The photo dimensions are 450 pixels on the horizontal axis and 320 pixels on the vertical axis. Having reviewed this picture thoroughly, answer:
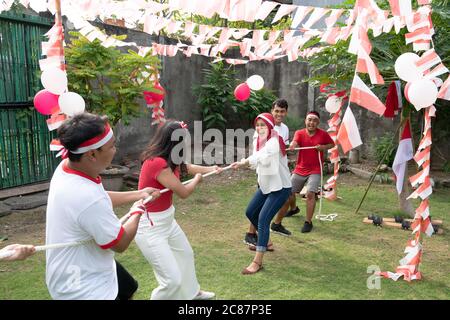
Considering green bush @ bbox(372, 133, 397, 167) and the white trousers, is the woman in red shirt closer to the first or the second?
the white trousers

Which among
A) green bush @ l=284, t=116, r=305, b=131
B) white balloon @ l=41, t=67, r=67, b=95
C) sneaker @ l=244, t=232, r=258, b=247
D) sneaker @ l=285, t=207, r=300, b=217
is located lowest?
sneaker @ l=285, t=207, r=300, b=217

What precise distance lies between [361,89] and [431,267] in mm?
2274

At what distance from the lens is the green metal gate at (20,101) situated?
19.9 ft

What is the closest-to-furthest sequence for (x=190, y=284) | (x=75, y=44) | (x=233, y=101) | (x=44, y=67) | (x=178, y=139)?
Answer: 1. (x=178, y=139)
2. (x=190, y=284)
3. (x=44, y=67)
4. (x=75, y=44)
5. (x=233, y=101)

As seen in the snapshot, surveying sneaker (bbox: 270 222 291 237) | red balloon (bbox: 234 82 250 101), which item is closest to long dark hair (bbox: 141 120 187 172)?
sneaker (bbox: 270 222 291 237)

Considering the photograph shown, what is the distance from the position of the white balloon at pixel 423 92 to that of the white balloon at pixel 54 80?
118 inches

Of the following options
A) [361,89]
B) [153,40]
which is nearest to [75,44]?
[153,40]

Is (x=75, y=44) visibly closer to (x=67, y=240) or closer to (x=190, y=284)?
(x=190, y=284)

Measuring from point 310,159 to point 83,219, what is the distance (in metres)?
4.02

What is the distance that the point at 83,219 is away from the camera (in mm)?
2033

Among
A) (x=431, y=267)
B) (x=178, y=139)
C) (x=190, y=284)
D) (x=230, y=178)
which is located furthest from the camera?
(x=230, y=178)

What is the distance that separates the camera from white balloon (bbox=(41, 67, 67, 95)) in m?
3.70

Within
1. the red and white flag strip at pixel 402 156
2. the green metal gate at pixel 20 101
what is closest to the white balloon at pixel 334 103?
the red and white flag strip at pixel 402 156

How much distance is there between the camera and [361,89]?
318cm
